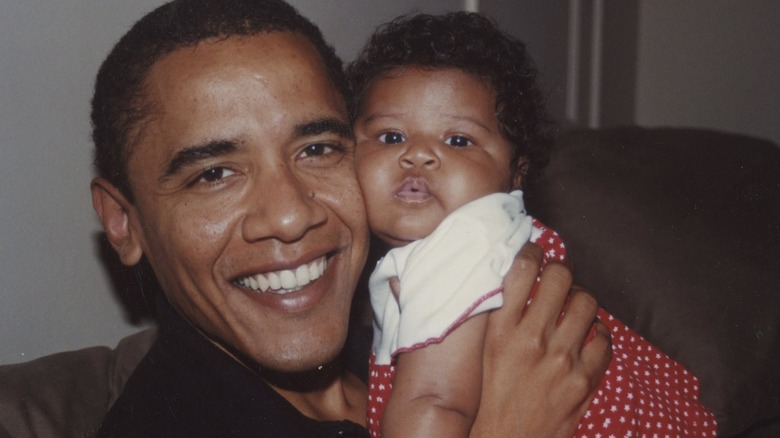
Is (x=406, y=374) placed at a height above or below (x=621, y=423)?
above

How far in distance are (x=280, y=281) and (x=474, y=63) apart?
76 centimetres

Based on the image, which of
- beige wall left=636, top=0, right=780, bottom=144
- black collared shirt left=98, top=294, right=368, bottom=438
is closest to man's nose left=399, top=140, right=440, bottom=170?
black collared shirt left=98, top=294, right=368, bottom=438

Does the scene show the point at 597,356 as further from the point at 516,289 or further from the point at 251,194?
the point at 251,194

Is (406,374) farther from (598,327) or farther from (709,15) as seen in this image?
(709,15)

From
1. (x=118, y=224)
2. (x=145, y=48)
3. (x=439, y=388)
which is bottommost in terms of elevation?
(x=439, y=388)

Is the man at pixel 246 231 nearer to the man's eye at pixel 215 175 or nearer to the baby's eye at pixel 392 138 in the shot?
the man's eye at pixel 215 175

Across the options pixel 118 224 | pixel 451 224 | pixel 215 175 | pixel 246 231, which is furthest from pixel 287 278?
pixel 118 224

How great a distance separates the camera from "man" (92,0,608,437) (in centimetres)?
154

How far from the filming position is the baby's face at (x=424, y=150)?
5.58 ft

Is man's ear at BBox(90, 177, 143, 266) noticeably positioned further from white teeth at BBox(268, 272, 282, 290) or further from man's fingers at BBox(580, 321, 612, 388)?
man's fingers at BBox(580, 321, 612, 388)

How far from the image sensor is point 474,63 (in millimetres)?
1863

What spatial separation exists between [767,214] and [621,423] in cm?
147

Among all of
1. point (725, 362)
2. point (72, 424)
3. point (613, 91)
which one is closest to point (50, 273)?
point (72, 424)

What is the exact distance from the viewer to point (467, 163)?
5.71 feet
